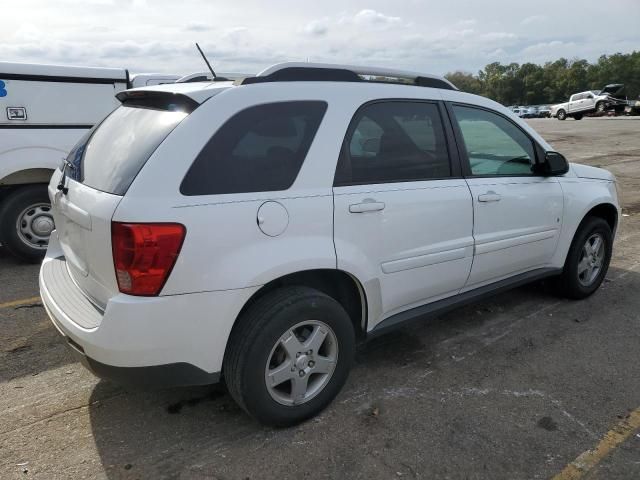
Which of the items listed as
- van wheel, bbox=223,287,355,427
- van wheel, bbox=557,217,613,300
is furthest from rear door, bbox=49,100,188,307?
van wheel, bbox=557,217,613,300

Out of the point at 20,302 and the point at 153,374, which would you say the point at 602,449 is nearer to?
the point at 153,374

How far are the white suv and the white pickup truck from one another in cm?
4179

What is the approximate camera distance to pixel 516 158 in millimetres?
3918

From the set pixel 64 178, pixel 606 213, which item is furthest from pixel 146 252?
pixel 606 213

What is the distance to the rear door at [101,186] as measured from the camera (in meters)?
2.37

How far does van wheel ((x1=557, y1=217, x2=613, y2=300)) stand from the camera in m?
4.40

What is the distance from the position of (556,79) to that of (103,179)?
367 feet

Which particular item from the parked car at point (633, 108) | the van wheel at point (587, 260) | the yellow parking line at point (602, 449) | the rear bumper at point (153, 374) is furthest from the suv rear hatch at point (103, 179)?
the parked car at point (633, 108)

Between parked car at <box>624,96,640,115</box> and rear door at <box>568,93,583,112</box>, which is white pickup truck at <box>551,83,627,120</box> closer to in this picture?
rear door at <box>568,93,583,112</box>

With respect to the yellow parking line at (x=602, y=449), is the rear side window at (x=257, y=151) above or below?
above

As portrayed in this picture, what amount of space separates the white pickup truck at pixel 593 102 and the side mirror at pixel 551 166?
1613 inches

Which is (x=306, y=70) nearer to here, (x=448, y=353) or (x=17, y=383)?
(x=448, y=353)

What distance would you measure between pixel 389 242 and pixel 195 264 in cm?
113

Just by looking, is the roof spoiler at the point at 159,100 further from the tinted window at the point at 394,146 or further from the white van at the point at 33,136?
the white van at the point at 33,136
